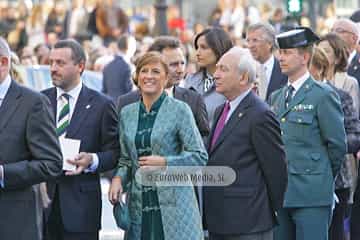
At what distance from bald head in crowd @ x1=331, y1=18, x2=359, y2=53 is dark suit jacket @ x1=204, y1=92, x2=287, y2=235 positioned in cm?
442

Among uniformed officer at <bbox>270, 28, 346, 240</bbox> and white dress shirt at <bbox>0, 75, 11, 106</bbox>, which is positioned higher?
white dress shirt at <bbox>0, 75, 11, 106</bbox>

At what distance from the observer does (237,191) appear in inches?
376

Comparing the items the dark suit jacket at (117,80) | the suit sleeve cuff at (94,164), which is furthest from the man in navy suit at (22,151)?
the dark suit jacket at (117,80)

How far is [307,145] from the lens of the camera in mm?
10430

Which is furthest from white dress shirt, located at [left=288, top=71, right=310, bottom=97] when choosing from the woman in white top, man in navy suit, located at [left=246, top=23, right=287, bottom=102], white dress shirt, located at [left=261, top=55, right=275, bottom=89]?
white dress shirt, located at [left=261, top=55, right=275, bottom=89]

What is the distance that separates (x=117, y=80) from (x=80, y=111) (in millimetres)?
10165

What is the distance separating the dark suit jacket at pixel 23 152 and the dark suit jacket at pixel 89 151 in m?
1.40

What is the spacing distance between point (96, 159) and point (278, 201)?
1393 mm

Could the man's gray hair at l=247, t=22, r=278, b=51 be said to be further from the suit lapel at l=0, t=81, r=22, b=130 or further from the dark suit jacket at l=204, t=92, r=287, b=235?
the suit lapel at l=0, t=81, r=22, b=130

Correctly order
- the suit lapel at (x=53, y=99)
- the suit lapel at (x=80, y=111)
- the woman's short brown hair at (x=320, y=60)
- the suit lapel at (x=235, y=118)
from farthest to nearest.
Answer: the woman's short brown hair at (x=320, y=60) → the suit lapel at (x=53, y=99) → the suit lapel at (x=80, y=111) → the suit lapel at (x=235, y=118)

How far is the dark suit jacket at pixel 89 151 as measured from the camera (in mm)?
9961

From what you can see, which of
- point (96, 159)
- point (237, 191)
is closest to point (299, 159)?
point (237, 191)

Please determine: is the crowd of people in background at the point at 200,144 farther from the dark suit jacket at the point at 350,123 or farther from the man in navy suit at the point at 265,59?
the man in navy suit at the point at 265,59

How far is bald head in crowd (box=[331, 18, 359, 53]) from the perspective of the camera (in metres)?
13.9
